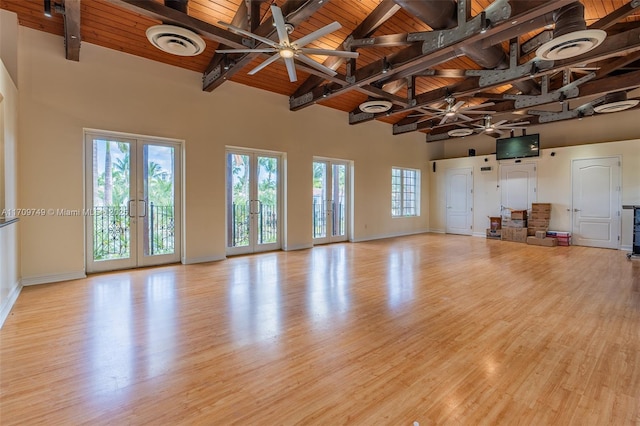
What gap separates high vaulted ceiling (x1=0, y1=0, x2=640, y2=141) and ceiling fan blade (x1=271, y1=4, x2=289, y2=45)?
1.70 feet

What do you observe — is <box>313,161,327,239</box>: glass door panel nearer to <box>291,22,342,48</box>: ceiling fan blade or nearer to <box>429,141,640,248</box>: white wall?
<box>291,22,342,48</box>: ceiling fan blade

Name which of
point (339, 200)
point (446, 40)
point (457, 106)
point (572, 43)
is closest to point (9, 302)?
point (446, 40)

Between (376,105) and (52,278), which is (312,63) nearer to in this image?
(376,105)

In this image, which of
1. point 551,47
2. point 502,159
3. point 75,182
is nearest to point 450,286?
point 551,47

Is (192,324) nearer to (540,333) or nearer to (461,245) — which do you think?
(540,333)

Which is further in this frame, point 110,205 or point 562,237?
point 562,237

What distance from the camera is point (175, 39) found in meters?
3.83

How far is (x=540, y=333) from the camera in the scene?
9.49 feet

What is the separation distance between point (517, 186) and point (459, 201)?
1790 millimetres

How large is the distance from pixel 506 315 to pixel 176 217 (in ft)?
17.7

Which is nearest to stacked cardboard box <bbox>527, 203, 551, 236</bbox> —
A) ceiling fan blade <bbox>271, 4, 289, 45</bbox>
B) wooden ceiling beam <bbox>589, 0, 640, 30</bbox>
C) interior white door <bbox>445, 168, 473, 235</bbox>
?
interior white door <bbox>445, 168, 473, 235</bbox>

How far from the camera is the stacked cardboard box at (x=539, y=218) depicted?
8539 mm

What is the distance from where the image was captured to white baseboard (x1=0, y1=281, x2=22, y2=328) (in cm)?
315

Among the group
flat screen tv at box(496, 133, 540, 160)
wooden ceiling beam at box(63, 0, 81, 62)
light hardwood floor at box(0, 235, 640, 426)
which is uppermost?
wooden ceiling beam at box(63, 0, 81, 62)
